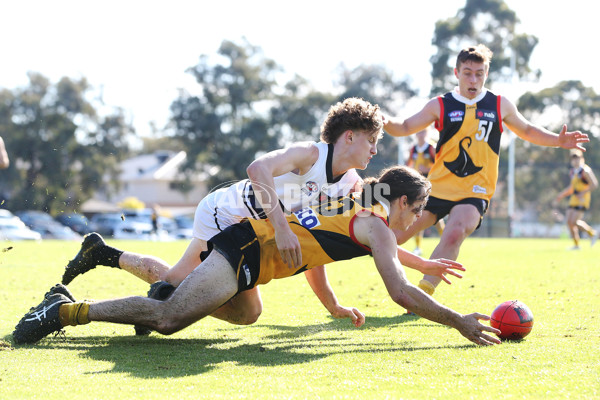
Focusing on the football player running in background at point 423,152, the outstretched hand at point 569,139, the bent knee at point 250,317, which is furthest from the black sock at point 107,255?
the football player running in background at point 423,152

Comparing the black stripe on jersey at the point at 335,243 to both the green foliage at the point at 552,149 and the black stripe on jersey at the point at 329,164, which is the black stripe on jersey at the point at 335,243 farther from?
the green foliage at the point at 552,149

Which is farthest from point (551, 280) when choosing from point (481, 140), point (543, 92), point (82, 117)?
point (82, 117)

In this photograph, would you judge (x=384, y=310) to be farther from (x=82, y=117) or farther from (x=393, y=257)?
(x=82, y=117)

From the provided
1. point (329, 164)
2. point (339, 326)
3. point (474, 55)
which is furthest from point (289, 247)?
point (474, 55)

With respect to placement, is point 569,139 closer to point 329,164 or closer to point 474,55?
point 474,55

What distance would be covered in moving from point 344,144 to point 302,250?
37.4 inches

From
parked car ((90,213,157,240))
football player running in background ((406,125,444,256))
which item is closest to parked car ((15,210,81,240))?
parked car ((90,213,157,240))

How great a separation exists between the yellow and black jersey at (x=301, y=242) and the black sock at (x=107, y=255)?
163 centimetres

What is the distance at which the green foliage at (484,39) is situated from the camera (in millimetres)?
46344

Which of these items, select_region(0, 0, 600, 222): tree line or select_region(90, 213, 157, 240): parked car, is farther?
select_region(0, 0, 600, 222): tree line

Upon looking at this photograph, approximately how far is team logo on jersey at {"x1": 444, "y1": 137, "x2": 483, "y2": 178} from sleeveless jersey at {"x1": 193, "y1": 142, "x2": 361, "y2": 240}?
1450 mm

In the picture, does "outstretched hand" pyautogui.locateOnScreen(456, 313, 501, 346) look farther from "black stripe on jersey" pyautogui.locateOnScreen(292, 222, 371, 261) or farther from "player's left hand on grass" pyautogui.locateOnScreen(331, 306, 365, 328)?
"player's left hand on grass" pyautogui.locateOnScreen(331, 306, 365, 328)

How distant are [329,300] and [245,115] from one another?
166 ft

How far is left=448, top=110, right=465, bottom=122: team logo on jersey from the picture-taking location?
642 centimetres
